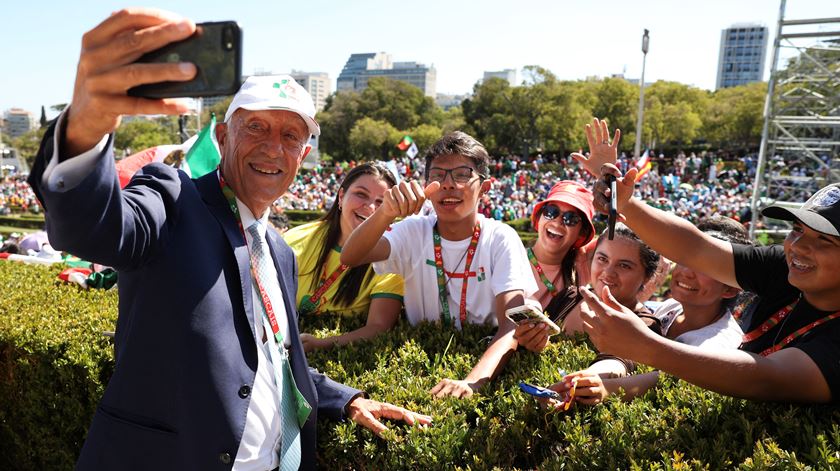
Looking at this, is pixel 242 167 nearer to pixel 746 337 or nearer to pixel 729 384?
pixel 729 384

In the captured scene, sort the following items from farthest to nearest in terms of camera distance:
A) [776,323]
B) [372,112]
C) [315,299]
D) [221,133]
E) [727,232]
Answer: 1. [372,112]
2. [315,299]
3. [727,232]
4. [776,323]
5. [221,133]

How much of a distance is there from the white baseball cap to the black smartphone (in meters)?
0.88

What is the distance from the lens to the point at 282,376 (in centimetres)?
219

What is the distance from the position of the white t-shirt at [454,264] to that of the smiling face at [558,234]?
1.11 metres

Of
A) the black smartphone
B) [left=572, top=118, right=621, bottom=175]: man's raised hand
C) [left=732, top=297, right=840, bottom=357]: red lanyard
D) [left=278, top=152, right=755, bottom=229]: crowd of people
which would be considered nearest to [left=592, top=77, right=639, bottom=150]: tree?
[left=278, top=152, right=755, bottom=229]: crowd of people

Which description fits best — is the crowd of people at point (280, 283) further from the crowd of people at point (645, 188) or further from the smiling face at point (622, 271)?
the crowd of people at point (645, 188)

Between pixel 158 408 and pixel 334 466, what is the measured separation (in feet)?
2.98

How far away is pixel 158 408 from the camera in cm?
189

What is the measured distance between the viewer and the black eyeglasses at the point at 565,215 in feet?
14.7

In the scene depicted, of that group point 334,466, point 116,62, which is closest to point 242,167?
point 116,62

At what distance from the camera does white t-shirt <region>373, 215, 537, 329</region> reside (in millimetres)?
3338

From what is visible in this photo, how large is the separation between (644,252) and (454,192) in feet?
4.33

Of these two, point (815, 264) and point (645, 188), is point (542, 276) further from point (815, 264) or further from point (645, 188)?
point (645, 188)

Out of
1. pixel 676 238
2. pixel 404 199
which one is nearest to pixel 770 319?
pixel 676 238
